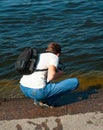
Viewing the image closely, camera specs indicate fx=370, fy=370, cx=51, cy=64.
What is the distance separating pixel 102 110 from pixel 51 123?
3.06 ft

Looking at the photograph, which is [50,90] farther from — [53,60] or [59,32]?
[59,32]

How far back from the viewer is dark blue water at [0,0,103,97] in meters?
10.4

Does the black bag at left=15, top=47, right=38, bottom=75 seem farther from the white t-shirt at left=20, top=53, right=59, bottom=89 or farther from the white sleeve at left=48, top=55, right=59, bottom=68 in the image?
the white sleeve at left=48, top=55, right=59, bottom=68

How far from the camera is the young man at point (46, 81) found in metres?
6.40

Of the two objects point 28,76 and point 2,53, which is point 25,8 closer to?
point 2,53

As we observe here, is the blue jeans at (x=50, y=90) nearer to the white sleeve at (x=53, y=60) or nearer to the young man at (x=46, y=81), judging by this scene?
the young man at (x=46, y=81)

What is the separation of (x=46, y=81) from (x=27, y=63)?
494mm

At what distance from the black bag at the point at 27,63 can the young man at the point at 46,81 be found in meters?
0.10

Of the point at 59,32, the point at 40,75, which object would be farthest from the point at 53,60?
the point at 59,32

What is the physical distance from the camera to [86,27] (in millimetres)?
13508

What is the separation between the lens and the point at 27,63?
638cm

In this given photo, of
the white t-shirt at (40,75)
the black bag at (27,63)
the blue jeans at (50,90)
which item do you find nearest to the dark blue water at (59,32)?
the blue jeans at (50,90)

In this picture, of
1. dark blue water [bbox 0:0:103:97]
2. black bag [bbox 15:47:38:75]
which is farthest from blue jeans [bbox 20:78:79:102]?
dark blue water [bbox 0:0:103:97]

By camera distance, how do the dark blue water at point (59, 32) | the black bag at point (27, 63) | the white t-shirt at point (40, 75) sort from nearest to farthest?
the black bag at point (27, 63) < the white t-shirt at point (40, 75) < the dark blue water at point (59, 32)
